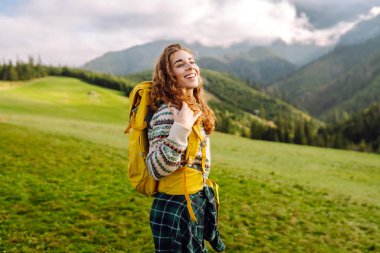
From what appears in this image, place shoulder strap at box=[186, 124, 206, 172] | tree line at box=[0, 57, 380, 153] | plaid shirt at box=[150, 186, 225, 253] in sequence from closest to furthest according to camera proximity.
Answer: shoulder strap at box=[186, 124, 206, 172], plaid shirt at box=[150, 186, 225, 253], tree line at box=[0, 57, 380, 153]

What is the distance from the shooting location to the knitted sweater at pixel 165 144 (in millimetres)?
4109

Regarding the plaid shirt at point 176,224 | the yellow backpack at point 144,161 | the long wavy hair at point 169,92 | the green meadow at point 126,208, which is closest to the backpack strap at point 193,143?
the yellow backpack at point 144,161

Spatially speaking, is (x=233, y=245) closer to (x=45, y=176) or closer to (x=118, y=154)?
(x=45, y=176)

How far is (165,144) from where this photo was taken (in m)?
4.15

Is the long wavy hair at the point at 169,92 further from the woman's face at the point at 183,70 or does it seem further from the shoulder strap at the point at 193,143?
the shoulder strap at the point at 193,143

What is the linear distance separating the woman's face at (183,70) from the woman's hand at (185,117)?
51cm

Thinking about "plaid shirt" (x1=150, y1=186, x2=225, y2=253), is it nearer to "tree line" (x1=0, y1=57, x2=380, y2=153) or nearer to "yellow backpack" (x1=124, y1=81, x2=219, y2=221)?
"yellow backpack" (x1=124, y1=81, x2=219, y2=221)

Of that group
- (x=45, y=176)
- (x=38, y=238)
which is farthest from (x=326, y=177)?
(x=38, y=238)

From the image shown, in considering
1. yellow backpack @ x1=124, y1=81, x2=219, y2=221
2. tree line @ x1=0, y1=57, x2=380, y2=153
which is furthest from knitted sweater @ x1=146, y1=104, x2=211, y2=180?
tree line @ x1=0, y1=57, x2=380, y2=153

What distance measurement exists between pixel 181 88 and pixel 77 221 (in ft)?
27.8

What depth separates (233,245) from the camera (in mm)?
10383

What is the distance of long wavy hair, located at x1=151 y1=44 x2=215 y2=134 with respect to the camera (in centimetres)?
451

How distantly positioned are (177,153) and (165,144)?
0.59 feet

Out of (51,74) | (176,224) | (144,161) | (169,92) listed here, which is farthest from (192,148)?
(51,74)
